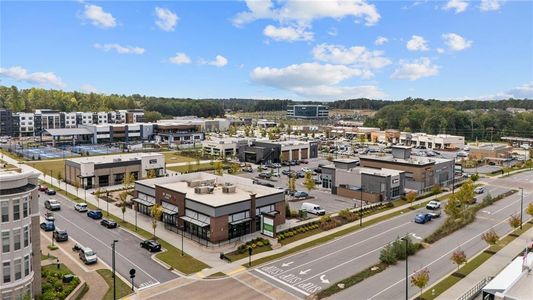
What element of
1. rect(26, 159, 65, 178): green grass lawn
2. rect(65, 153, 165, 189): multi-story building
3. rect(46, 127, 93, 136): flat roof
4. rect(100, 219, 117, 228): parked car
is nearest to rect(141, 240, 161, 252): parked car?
rect(100, 219, 117, 228): parked car

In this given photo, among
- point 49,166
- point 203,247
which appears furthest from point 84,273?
point 49,166

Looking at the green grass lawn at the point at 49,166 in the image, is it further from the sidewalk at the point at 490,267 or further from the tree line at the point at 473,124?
the tree line at the point at 473,124

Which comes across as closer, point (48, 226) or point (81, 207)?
point (48, 226)

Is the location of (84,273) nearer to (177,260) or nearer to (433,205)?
(177,260)

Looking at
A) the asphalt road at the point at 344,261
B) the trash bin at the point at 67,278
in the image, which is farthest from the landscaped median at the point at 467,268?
the trash bin at the point at 67,278

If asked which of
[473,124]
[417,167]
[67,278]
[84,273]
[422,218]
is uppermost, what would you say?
[473,124]

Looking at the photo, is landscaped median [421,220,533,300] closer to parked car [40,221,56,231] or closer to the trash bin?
the trash bin

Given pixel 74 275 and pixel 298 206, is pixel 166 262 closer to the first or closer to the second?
pixel 74 275
